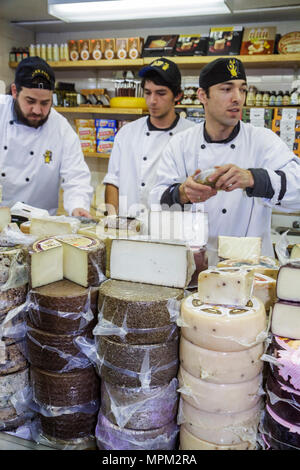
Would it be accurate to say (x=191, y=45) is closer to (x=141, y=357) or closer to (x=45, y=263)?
(x=45, y=263)

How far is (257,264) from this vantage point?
1338mm

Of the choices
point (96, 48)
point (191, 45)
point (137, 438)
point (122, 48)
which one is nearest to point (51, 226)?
point (137, 438)

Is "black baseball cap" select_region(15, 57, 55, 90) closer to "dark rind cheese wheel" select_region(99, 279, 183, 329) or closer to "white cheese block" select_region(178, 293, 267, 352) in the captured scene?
"dark rind cheese wheel" select_region(99, 279, 183, 329)

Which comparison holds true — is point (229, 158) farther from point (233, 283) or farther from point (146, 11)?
point (233, 283)

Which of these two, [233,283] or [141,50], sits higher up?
[141,50]

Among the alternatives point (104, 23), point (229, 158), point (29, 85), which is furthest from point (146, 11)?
point (104, 23)

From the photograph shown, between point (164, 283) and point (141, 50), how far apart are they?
3595 millimetres

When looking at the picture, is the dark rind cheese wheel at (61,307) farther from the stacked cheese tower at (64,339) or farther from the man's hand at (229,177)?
the man's hand at (229,177)

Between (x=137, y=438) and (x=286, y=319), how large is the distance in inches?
19.1

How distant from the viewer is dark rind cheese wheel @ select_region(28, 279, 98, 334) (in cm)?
108

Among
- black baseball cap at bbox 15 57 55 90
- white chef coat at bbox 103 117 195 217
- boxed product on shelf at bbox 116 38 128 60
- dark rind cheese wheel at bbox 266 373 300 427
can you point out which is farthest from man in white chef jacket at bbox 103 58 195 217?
dark rind cheese wheel at bbox 266 373 300 427

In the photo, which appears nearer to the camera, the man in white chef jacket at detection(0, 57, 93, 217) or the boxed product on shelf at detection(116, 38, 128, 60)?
the man in white chef jacket at detection(0, 57, 93, 217)

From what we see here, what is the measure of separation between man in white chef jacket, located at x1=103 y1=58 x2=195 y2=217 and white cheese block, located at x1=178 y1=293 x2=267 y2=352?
1.87 metres

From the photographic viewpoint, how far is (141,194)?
128 inches
